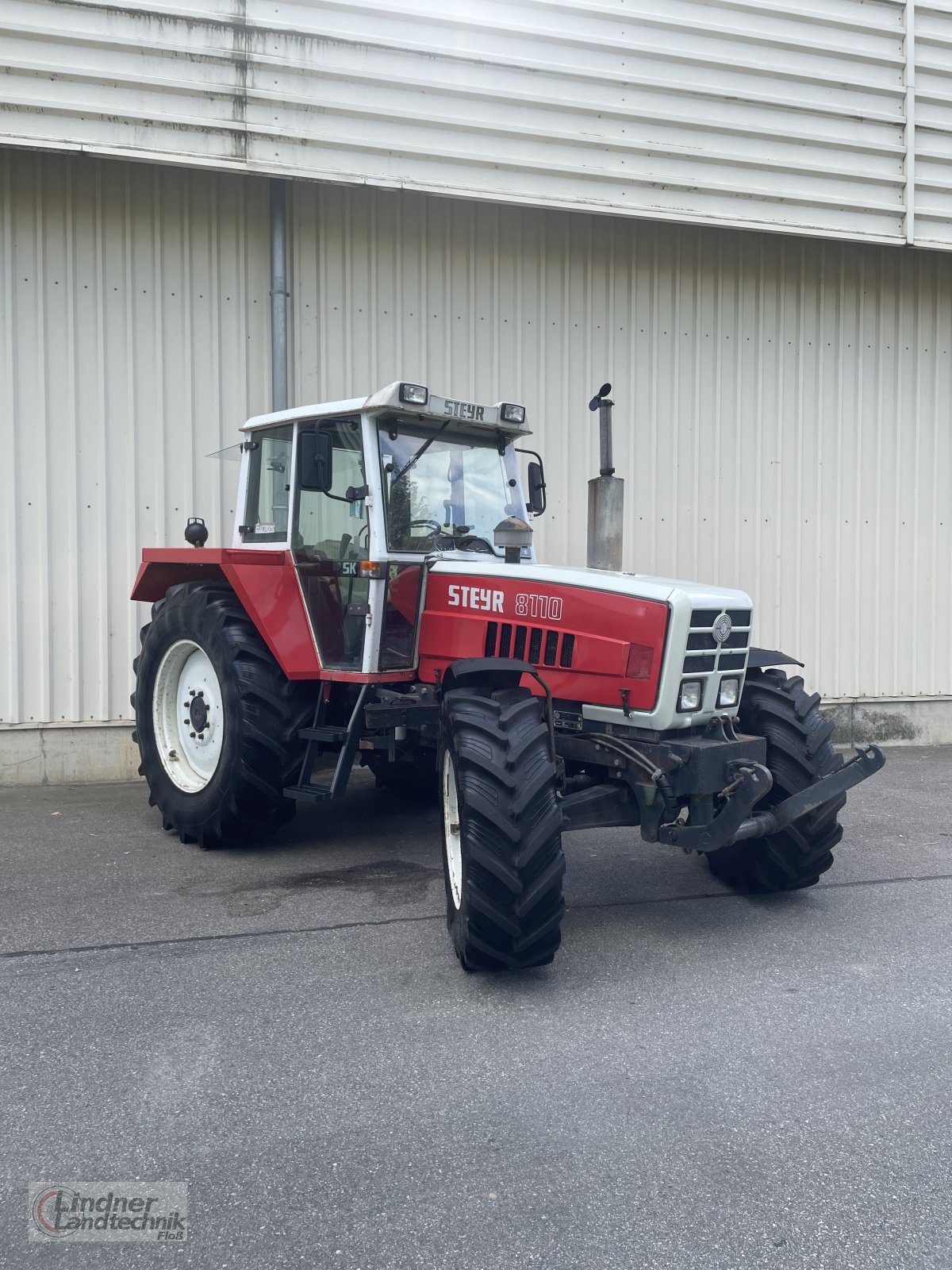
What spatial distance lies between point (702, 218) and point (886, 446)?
297 centimetres

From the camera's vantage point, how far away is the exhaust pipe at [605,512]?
5.36m

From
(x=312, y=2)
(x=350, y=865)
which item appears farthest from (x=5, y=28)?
(x=350, y=865)

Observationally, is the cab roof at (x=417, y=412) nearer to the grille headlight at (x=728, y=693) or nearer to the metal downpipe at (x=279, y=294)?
the grille headlight at (x=728, y=693)

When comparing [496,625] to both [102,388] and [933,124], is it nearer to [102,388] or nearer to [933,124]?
[102,388]

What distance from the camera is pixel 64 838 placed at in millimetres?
6332

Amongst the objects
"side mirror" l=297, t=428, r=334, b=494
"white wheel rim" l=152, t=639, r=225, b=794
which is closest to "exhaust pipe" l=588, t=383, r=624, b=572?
"side mirror" l=297, t=428, r=334, b=494

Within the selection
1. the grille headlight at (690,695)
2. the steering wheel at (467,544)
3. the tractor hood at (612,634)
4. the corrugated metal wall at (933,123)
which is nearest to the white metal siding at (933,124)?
the corrugated metal wall at (933,123)

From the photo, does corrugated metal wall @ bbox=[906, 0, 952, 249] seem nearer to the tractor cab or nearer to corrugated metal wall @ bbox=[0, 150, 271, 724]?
the tractor cab

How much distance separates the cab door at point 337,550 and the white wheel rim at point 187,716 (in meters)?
0.88

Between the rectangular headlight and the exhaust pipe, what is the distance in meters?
0.89

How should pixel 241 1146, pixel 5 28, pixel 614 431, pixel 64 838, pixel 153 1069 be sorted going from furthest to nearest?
pixel 614 431 < pixel 5 28 < pixel 64 838 < pixel 153 1069 < pixel 241 1146

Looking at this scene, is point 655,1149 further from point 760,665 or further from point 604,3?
point 604,3

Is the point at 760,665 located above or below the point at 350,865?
above

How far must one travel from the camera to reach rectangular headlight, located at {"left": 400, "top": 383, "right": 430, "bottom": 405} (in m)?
5.29
